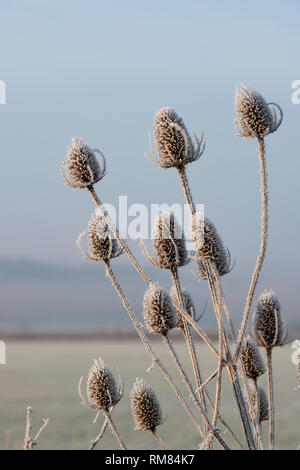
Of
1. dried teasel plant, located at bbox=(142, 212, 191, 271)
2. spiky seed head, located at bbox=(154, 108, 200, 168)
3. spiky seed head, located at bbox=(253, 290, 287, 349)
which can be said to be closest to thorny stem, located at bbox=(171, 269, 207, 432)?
dried teasel plant, located at bbox=(142, 212, 191, 271)

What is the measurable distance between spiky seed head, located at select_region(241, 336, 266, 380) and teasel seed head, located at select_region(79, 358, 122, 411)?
3.49ft

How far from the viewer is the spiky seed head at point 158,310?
17.6 ft

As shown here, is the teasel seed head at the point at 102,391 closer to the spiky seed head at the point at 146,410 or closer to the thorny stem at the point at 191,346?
the spiky seed head at the point at 146,410

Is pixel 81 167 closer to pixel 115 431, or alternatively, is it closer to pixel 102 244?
pixel 102 244

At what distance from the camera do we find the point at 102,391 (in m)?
5.56

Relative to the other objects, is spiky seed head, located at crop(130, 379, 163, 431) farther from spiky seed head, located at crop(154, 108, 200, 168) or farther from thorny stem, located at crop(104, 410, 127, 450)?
spiky seed head, located at crop(154, 108, 200, 168)

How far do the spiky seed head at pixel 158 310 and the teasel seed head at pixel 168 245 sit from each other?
27cm

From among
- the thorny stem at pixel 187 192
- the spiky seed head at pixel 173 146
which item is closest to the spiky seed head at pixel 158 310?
the thorny stem at pixel 187 192

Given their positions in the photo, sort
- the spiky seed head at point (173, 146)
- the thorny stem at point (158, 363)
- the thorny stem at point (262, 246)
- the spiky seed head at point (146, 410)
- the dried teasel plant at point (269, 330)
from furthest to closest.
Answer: the spiky seed head at point (146, 410)
the dried teasel plant at point (269, 330)
the spiky seed head at point (173, 146)
the thorny stem at point (158, 363)
the thorny stem at point (262, 246)

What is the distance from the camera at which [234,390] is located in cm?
482

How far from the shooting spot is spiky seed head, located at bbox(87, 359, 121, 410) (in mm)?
5559
